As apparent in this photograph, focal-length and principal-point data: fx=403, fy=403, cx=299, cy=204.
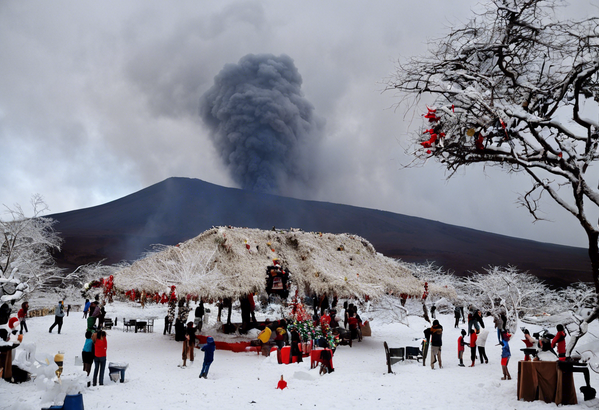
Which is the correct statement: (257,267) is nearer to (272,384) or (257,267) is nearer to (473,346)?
(272,384)

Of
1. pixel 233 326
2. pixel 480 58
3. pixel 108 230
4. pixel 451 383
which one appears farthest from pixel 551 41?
pixel 108 230

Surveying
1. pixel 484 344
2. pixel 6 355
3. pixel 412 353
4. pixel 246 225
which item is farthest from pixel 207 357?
pixel 246 225

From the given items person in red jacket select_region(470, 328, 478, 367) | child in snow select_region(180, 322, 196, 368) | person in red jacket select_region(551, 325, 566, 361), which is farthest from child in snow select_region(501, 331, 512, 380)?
child in snow select_region(180, 322, 196, 368)

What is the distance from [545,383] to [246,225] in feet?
331

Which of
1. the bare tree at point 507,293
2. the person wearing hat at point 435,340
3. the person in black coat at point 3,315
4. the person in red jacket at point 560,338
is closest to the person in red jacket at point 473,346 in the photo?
the person wearing hat at point 435,340

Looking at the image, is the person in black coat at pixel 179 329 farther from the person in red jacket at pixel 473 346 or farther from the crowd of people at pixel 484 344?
the person in red jacket at pixel 473 346

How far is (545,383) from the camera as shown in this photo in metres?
7.29

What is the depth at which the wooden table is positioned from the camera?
7.03 metres

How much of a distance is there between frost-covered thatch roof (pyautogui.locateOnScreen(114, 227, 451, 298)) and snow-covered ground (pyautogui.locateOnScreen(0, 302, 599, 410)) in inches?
88.9

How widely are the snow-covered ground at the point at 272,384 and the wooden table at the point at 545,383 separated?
0.20m

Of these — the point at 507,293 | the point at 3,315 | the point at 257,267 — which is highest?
the point at 257,267

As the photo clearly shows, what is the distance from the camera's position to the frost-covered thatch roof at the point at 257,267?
14.2 metres

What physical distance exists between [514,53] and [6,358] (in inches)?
472

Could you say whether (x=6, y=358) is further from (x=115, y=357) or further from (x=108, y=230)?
(x=108, y=230)
